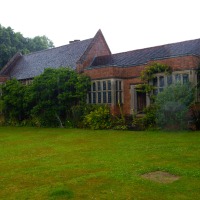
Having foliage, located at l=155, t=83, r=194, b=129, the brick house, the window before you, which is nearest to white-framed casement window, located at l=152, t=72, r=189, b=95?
the brick house

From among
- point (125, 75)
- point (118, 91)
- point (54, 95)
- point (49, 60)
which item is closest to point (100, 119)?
point (118, 91)

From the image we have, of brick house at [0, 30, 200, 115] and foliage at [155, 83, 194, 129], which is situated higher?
brick house at [0, 30, 200, 115]

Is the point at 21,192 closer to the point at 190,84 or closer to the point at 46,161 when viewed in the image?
the point at 46,161

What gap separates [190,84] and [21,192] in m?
13.6

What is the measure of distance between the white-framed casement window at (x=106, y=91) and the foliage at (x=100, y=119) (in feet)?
3.50

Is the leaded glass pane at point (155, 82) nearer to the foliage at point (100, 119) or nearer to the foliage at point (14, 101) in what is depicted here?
the foliage at point (100, 119)

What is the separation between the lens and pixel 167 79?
19.5 metres

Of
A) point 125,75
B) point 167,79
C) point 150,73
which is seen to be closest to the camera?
point 167,79

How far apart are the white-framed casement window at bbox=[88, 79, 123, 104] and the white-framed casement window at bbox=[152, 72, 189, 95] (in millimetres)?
3133

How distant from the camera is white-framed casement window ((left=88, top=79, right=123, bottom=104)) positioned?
22.0 meters

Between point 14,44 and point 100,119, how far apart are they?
105 ft

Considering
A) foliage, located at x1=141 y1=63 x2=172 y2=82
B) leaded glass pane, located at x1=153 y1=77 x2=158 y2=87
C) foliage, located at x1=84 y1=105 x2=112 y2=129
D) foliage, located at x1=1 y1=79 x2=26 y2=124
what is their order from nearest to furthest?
foliage, located at x1=141 y1=63 x2=172 y2=82, leaded glass pane, located at x1=153 y1=77 x2=158 y2=87, foliage, located at x1=84 y1=105 x2=112 y2=129, foliage, located at x1=1 y1=79 x2=26 y2=124

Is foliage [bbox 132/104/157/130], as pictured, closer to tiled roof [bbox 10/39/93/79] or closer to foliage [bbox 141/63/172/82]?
foliage [bbox 141/63/172/82]

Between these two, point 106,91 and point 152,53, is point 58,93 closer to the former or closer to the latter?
point 106,91
